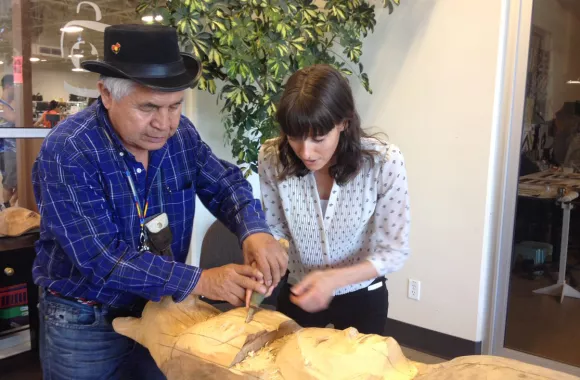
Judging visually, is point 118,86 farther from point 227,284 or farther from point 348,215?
point 348,215

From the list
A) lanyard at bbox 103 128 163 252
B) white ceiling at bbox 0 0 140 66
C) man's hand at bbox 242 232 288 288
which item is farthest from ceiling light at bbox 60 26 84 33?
man's hand at bbox 242 232 288 288

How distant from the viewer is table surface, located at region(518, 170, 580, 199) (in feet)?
9.73

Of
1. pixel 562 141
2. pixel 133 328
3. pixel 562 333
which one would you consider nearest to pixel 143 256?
pixel 133 328

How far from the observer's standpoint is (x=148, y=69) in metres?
1.19

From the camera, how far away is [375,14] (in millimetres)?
3180

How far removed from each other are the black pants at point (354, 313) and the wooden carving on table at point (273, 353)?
0.39 meters

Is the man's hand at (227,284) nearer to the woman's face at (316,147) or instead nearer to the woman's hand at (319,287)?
the woman's hand at (319,287)

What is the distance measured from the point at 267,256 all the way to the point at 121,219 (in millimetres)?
376

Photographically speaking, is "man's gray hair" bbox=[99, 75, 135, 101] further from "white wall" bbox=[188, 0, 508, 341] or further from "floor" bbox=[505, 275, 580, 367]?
"floor" bbox=[505, 275, 580, 367]

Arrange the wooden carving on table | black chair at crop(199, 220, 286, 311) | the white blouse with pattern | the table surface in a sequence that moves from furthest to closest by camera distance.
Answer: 1. the table surface
2. black chair at crop(199, 220, 286, 311)
3. the white blouse with pattern
4. the wooden carving on table

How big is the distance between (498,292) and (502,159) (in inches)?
30.7

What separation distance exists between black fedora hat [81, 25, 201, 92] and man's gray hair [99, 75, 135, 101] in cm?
2

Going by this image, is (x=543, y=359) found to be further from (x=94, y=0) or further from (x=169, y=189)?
(x=94, y=0)

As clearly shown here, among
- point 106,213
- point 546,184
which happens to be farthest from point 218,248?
point 546,184
